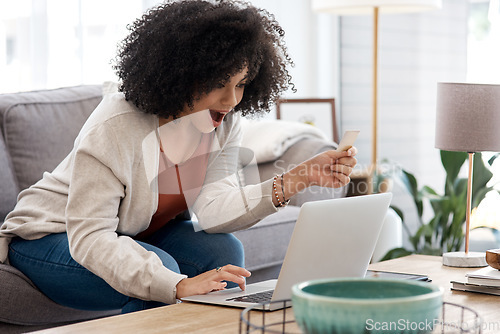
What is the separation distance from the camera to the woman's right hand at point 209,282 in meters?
1.18

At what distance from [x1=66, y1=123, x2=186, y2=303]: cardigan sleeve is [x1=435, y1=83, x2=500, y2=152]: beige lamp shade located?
2.66ft

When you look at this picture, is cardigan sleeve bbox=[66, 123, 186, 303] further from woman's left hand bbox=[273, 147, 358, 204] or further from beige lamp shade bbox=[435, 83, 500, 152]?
beige lamp shade bbox=[435, 83, 500, 152]

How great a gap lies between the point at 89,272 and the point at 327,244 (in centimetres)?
60

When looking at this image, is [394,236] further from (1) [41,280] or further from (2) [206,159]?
(1) [41,280]

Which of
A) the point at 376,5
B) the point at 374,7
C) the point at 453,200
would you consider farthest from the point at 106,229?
the point at 374,7

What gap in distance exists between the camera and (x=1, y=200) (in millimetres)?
1945

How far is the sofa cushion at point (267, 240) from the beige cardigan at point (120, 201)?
1.56 ft

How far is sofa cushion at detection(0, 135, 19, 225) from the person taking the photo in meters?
1.95

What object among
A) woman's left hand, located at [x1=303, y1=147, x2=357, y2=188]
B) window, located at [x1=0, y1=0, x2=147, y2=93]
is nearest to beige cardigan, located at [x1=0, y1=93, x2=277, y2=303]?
woman's left hand, located at [x1=303, y1=147, x2=357, y2=188]

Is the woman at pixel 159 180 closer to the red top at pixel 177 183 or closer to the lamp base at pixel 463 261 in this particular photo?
the red top at pixel 177 183

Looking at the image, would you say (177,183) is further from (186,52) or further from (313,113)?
(313,113)

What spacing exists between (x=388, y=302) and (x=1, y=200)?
1.58 meters

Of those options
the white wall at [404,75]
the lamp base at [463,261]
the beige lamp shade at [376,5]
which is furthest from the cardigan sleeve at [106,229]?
the white wall at [404,75]

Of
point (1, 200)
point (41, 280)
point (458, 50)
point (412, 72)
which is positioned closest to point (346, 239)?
point (41, 280)
